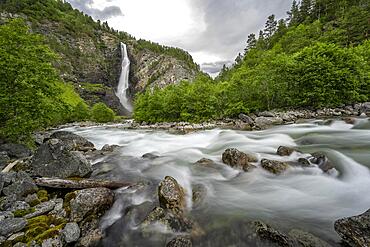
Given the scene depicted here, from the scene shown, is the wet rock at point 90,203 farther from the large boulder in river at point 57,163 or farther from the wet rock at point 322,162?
the wet rock at point 322,162

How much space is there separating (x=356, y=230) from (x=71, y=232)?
17.1 ft

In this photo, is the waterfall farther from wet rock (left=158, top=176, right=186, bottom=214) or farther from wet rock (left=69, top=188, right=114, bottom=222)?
wet rock (left=158, top=176, right=186, bottom=214)

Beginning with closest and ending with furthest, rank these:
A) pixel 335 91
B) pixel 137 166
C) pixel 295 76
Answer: pixel 137 166 → pixel 335 91 → pixel 295 76

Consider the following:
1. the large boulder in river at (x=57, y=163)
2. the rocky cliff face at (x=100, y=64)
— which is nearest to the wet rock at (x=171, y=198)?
the large boulder in river at (x=57, y=163)

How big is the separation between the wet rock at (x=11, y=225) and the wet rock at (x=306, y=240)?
5463 mm

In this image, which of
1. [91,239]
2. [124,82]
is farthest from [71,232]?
[124,82]

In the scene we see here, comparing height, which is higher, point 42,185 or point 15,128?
point 15,128

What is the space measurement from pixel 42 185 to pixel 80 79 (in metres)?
111

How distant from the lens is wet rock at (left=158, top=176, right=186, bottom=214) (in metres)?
4.88

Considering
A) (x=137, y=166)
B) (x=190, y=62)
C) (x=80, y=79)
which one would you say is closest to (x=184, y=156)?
(x=137, y=166)

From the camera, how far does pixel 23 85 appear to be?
8836mm

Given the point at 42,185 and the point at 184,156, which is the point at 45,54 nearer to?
the point at 42,185

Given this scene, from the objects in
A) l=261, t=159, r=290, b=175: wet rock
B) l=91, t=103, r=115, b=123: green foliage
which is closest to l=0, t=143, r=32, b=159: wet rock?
l=261, t=159, r=290, b=175: wet rock

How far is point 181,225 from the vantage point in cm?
445
